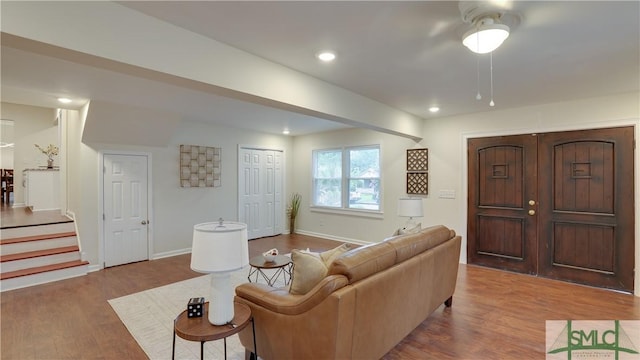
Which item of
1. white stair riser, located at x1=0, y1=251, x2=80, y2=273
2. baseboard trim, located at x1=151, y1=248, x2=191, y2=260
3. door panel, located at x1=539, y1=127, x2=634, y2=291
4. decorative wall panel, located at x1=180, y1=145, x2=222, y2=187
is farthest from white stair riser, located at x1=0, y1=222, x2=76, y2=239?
door panel, located at x1=539, y1=127, x2=634, y2=291

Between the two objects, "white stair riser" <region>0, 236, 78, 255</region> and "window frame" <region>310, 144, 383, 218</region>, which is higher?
"window frame" <region>310, 144, 383, 218</region>

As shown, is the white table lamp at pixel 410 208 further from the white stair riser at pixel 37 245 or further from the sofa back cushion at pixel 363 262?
the white stair riser at pixel 37 245

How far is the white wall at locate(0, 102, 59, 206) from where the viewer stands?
259 inches

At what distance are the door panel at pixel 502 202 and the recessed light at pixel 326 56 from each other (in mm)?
3313

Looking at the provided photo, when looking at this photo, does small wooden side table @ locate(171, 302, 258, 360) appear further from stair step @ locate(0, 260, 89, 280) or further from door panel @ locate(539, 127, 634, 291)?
door panel @ locate(539, 127, 634, 291)

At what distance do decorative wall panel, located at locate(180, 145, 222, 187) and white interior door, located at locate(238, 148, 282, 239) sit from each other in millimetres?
589

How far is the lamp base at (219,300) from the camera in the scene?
6.04ft

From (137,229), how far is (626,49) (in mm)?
6493

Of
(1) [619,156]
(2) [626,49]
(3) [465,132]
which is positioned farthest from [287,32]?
(1) [619,156]

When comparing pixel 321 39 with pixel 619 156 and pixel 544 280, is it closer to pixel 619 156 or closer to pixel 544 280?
pixel 619 156

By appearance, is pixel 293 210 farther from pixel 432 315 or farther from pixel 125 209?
pixel 432 315

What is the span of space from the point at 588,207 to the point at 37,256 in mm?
7536

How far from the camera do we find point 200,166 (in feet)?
19.5

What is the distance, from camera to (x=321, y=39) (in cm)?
232
